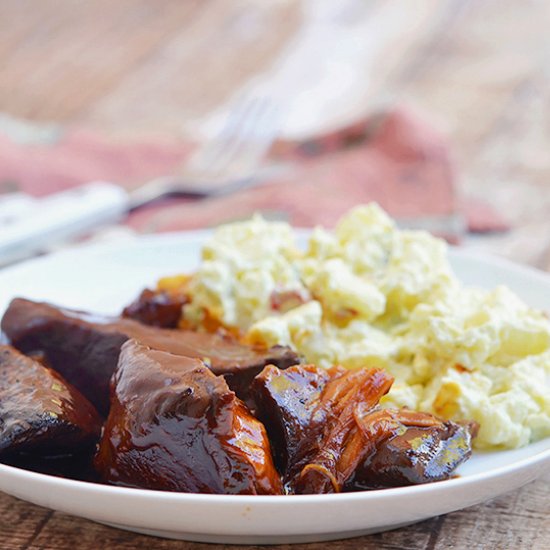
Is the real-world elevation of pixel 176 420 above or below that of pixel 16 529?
above

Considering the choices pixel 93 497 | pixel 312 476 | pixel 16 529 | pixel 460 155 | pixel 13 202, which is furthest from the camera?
pixel 460 155

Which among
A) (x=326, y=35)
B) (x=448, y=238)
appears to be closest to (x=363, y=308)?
(x=448, y=238)

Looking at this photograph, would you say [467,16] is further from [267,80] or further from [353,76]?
[267,80]

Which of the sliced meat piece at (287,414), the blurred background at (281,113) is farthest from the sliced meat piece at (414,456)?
the blurred background at (281,113)

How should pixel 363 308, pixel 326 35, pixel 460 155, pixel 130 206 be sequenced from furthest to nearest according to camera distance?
pixel 326 35, pixel 460 155, pixel 130 206, pixel 363 308

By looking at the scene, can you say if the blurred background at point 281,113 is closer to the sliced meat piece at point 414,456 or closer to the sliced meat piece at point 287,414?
the sliced meat piece at point 287,414

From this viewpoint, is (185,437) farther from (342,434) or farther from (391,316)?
(391,316)

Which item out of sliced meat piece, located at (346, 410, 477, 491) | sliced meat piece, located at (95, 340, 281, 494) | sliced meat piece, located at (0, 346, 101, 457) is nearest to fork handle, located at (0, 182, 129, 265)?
sliced meat piece, located at (0, 346, 101, 457)

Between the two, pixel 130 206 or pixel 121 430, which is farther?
pixel 130 206

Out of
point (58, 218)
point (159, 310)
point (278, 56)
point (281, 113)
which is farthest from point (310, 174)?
point (278, 56)
